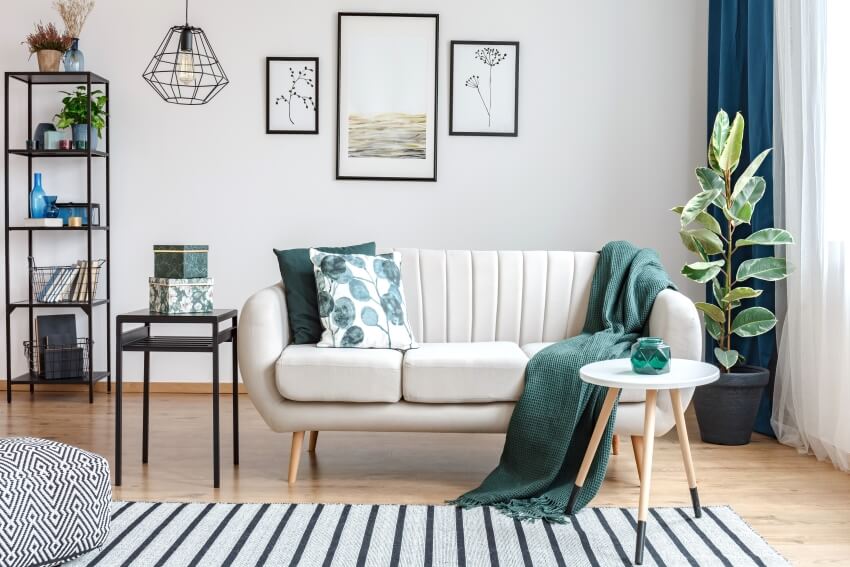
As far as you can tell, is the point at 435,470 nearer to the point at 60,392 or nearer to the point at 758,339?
the point at 758,339

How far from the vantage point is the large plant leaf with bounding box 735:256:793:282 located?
3.52 metres

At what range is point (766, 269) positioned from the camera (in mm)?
3549

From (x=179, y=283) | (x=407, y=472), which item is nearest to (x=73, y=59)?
(x=179, y=283)

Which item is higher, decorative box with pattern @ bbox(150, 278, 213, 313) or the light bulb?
the light bulb

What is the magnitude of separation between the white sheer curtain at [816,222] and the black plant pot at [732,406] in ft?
0.45

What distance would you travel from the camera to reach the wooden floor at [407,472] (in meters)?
2.70

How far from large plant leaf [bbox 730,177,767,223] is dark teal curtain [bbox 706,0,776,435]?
0.80 ft

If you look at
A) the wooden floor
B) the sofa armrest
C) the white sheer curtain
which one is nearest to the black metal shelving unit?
the wooden floor

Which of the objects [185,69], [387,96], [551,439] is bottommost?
[551,439]

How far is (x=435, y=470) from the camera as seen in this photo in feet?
10.4

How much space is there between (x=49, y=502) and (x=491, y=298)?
2017mm

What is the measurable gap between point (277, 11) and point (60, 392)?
2450mm

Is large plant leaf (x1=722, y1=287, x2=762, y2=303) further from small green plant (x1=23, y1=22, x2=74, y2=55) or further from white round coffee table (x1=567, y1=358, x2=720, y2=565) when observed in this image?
small green plant (x1=23, y1=22, x2=74, y2=55)

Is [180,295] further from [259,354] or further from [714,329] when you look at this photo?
[714,329]
